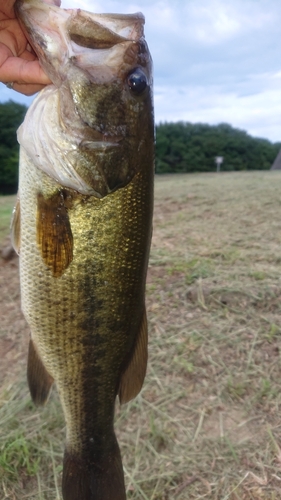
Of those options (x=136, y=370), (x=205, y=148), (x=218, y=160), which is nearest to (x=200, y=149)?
(x=205, y=148)

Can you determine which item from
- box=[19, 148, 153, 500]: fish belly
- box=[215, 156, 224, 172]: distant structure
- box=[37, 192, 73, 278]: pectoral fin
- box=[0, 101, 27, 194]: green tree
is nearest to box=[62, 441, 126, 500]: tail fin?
→ box=[19, 148, 153, 500]: fish belly

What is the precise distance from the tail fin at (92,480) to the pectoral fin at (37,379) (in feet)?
0.81

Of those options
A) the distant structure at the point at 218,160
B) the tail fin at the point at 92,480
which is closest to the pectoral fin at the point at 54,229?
the tail fin at the point at 92,480

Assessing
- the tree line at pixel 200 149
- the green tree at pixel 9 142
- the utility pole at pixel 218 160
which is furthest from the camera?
the tree line at pixel 200 149

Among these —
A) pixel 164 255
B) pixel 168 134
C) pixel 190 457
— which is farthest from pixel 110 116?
pixel 168 134

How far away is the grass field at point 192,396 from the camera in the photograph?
2436mm

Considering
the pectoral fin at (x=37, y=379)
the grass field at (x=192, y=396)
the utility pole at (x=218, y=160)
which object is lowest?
the grass field at (x=192, y=396)

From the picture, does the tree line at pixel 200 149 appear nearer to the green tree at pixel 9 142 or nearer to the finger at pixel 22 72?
the green tree at pixel 9 142

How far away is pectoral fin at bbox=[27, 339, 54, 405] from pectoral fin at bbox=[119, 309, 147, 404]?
26 centimetres

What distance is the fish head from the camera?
60.2 inches

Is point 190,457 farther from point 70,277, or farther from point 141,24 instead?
point 141,24

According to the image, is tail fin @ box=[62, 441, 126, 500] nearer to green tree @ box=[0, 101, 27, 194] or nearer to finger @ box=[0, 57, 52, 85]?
finger @ box=[0, 57, 52, 85]

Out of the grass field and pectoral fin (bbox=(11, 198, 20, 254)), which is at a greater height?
pectoral fin (bbox=(11, 198, 20, 254))

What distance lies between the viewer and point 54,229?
1.56m
